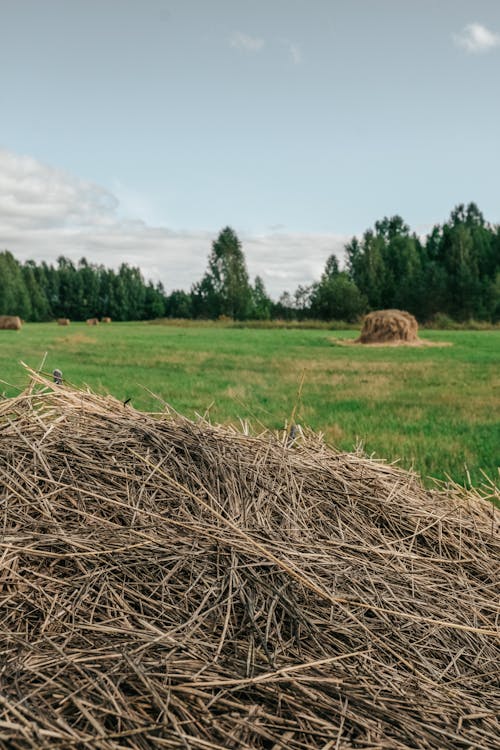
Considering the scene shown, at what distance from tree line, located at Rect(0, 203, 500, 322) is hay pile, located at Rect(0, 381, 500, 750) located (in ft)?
190

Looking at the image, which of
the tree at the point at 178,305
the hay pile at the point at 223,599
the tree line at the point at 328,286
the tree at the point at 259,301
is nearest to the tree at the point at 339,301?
the tree line at the point at 328,286

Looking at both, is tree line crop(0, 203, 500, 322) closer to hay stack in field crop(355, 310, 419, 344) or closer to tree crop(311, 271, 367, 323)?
tree crop(311, 271, 367, 323)

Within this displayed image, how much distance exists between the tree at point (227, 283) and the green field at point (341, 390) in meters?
58.2

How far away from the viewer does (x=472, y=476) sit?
5164 millimetres

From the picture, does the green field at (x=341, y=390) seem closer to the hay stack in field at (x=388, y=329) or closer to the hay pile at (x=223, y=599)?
the hay pile at (x=223, y=599)

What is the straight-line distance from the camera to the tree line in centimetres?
6244

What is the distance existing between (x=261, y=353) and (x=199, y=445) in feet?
53.8

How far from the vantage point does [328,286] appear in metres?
64.0

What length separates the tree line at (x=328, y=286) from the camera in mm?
62438

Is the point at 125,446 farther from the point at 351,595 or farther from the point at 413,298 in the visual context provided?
the point at 413,298

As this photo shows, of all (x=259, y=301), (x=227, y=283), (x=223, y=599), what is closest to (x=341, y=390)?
(x=223, y=599)

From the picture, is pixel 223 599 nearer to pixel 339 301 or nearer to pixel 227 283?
pixel 339 301

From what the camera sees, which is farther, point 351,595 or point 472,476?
point 472,476

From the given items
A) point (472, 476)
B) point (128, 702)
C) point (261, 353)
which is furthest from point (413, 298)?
point (128, 702)
